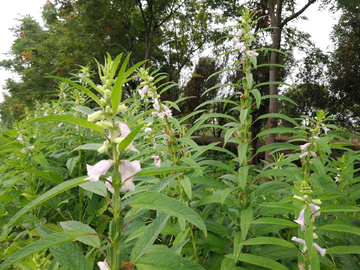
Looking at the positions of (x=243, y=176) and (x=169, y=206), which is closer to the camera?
(x=169, y=206)

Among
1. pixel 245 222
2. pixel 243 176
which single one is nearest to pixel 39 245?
pixel 245 222

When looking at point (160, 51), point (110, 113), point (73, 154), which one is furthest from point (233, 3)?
point (110, 113)

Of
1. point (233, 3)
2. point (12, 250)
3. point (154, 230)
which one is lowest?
point (12, 250)

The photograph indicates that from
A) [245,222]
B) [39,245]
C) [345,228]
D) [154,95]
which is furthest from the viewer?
[154,95]

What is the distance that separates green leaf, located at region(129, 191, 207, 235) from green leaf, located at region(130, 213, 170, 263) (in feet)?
0.44

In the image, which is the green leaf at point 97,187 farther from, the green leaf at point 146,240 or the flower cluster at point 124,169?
the green leaf at point 146,240

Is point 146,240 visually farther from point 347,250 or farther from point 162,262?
point 347,250

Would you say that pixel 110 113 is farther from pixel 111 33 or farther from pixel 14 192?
pixel 111 33

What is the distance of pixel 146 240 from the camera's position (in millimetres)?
771

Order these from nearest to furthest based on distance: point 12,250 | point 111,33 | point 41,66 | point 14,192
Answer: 1. point 12,250
2. point 14,192
3. point 111,33
4. point 41,66

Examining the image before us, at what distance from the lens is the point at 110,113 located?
77cm

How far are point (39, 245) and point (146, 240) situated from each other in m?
0.32

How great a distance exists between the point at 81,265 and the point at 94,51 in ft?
39.8

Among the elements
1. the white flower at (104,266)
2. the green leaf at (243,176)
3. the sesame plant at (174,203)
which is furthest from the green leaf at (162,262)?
the green leaf at (243,176)
